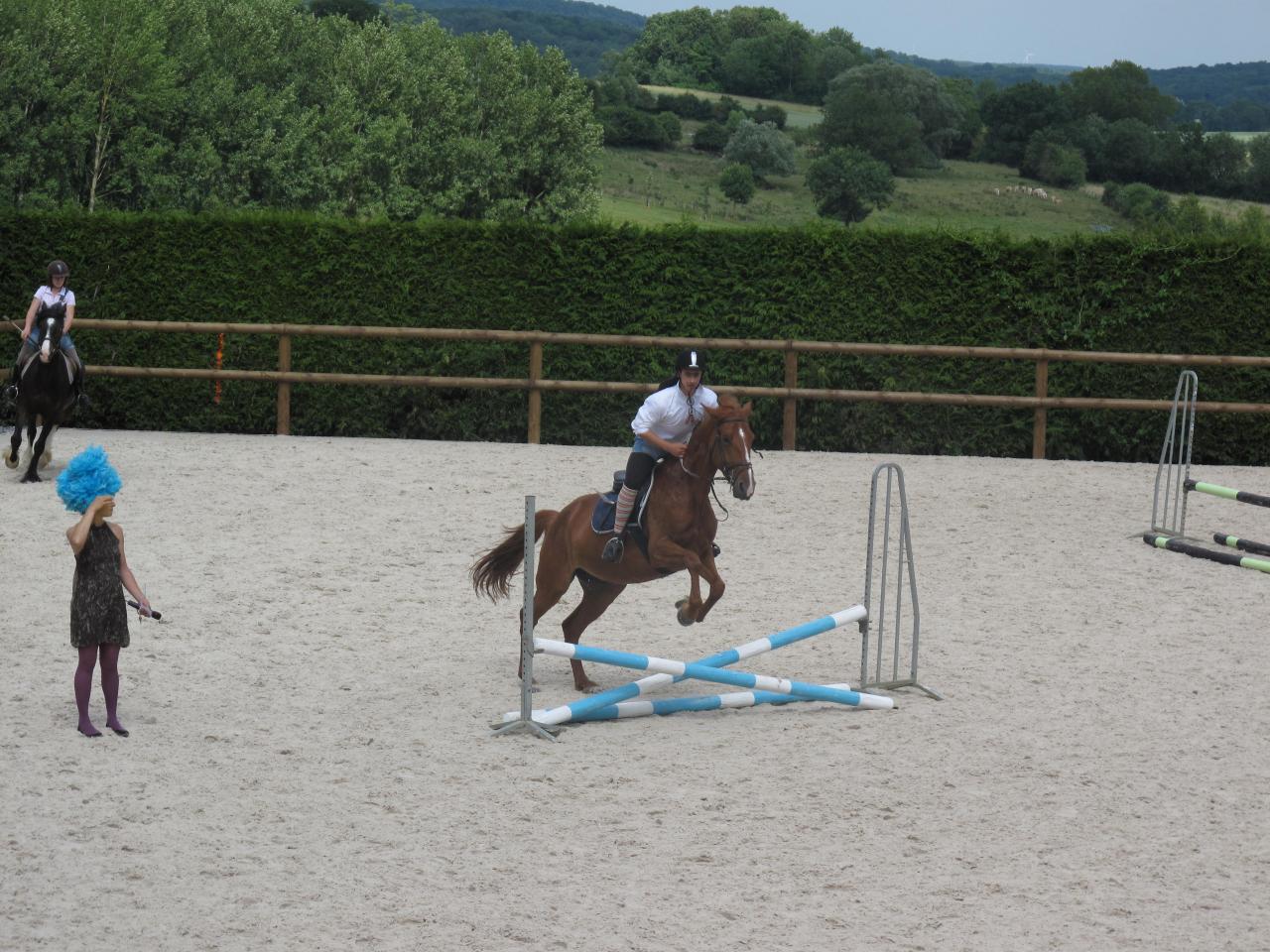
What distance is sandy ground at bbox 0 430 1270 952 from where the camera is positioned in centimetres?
579

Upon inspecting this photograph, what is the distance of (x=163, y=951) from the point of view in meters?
5.36

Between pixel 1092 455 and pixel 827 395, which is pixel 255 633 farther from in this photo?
pixel 1092 455

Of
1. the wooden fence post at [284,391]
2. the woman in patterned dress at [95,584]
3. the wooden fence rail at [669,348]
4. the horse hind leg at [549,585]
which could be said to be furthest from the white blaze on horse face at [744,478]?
the wooden fence post at [284,391]

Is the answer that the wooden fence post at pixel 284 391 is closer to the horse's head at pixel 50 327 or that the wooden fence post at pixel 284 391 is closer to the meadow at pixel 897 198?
the horse's head at pixel 50 327

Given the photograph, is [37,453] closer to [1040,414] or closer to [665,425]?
[665,425]

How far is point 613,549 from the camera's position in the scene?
8.58m

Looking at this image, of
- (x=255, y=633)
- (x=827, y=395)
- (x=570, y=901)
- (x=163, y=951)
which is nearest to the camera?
(x=163, y=951)

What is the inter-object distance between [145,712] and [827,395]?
11.6 m

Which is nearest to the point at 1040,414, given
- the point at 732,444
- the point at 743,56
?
the point at 732,444

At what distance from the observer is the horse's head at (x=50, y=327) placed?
579 inches

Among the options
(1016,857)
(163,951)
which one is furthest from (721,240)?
(163,951)

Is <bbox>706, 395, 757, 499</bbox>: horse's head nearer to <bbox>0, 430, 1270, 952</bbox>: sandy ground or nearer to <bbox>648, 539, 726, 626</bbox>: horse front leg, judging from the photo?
<bbox>648, 539, 726, 626</bbox>: horse front leg

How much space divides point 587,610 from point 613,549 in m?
0.61

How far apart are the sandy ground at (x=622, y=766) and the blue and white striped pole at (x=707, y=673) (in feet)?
0.39
